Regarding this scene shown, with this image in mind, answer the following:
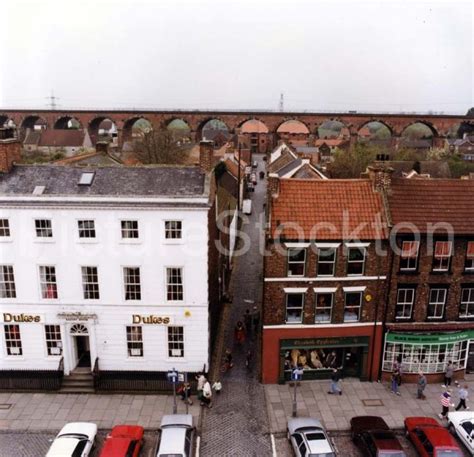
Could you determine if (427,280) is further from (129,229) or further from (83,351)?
(83,351)

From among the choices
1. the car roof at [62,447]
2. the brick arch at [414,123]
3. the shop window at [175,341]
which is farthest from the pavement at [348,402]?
the brick arch at [414,123]

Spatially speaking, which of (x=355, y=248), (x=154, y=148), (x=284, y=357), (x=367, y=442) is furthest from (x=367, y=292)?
(x=154, y=148)

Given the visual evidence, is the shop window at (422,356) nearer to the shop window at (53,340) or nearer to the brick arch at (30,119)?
the shop window at (53,340)

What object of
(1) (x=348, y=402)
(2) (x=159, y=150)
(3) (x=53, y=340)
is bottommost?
(1) (x=348, y=402)

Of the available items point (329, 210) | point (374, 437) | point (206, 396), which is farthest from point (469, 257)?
point (206, 396)

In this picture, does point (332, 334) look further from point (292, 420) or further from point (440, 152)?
point (440, 152)
